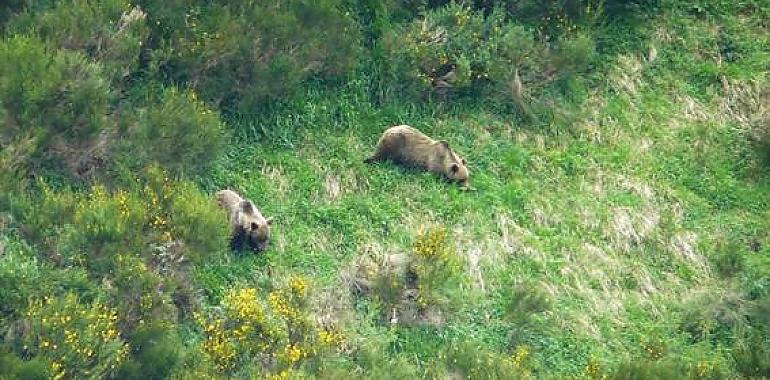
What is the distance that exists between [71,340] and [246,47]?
18.3ft

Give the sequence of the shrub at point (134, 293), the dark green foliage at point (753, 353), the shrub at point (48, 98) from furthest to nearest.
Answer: the dark green foliage at point (753, 353)
the shrub at point (48, 98)
the shrub at point (134, 293)

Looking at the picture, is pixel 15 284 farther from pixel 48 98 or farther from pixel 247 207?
pixel 247 207

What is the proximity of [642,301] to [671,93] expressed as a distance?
4.51 m

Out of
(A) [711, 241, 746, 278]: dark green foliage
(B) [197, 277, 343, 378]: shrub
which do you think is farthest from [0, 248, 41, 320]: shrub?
(A) [711, 241, 746, 278]: dark green foliage

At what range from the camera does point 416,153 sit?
48.4 ft

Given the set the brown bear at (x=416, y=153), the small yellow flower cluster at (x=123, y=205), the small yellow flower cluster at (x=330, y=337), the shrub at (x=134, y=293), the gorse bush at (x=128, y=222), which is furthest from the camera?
the brown bear at (x=416, y=153)

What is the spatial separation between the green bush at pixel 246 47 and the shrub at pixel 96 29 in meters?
0.45

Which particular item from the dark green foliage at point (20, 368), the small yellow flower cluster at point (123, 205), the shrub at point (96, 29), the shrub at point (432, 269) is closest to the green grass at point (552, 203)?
the shrub at point (432, 269)

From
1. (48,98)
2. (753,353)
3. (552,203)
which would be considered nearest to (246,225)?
(48,98)

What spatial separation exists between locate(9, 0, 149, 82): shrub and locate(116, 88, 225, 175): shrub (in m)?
0.57

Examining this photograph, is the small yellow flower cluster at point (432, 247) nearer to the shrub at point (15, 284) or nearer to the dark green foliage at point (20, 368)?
the shrub at point (15, 284)

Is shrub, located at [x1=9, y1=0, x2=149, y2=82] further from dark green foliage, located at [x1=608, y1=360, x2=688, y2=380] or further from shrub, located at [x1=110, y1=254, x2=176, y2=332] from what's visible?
dark green foliage, located at [x1=608, y1=360, x2=688, y2=380]

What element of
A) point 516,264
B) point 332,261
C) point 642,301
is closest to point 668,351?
point 642,301

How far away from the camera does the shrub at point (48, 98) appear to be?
11.9 m
